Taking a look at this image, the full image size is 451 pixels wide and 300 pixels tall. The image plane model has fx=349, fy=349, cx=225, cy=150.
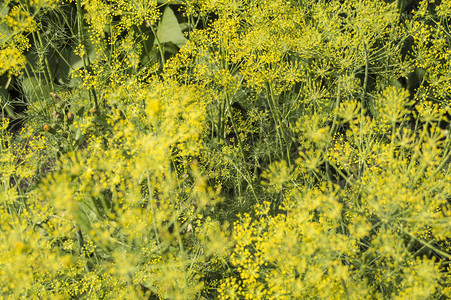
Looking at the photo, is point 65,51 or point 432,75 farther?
point 65,51

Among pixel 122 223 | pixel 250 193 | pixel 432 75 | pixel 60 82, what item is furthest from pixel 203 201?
pixel 60 82

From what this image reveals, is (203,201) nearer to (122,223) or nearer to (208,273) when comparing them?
(122,223)

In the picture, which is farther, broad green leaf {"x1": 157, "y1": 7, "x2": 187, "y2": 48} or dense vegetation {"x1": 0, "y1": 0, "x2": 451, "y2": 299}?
broad green leaf {"x1": 157, "y1": 7, "x2": 187, "y2": 48}

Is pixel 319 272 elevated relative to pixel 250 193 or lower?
elevated

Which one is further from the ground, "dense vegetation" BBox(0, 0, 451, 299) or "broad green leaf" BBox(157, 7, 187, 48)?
"broad green leaf" BBox(157, 7, 187, 48)

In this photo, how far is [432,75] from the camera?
80.7 inches

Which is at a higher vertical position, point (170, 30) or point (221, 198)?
point (170, 30)

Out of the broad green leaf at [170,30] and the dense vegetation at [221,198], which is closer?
the dense vegetation at [221,198]

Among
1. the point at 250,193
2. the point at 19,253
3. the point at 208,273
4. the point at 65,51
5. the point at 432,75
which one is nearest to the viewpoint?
the point at 19,253

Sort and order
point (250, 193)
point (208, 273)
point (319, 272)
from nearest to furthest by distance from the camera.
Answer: point (319, 272), point (208, 273), point (250, 193)

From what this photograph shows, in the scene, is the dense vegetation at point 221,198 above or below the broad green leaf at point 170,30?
below

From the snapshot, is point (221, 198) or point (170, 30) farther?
point (170, 30)

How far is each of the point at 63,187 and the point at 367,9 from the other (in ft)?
5.43

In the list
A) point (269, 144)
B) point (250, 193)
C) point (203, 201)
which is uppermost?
point (203, 201)
